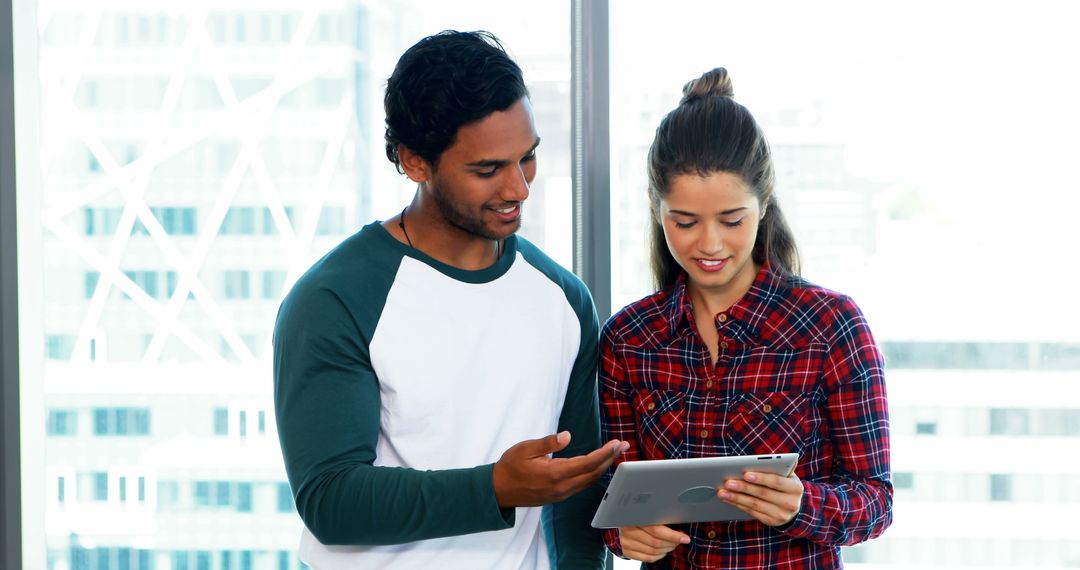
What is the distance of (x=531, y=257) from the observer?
1.51 metres

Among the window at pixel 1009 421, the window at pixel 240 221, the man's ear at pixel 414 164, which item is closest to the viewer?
the man's ear at pixel 414 164

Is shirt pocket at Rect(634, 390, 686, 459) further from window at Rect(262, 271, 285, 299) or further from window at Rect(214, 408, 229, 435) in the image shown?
window at Rect(214, 408, 229, 435)

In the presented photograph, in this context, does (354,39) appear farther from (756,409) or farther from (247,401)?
(756,409)

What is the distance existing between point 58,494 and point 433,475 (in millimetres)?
1283

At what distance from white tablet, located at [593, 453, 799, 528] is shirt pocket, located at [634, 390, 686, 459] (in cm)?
13

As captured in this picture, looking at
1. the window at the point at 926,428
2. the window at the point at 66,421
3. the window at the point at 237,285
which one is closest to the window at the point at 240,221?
the window at the point at 237,285

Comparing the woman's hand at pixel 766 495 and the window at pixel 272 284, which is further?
the window at pixel 272 284

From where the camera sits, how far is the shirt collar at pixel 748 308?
1370 mm

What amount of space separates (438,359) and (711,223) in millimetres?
449

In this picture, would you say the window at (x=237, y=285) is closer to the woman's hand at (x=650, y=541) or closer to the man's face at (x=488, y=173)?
the man's face at (x=488, y=173)

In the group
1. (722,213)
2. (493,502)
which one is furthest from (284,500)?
(722,213)

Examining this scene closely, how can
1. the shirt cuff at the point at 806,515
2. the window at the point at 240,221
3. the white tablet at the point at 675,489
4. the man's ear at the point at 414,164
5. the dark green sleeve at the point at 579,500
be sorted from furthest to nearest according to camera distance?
the window at the point at 240,221 → the dark green sleeve at the point at 579,500 → the man's ear at the point at 414,164 → the shirt cuff at the point at 806,515 → the white tablet at the point at 675,489

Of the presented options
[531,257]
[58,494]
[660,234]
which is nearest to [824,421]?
[660,234]

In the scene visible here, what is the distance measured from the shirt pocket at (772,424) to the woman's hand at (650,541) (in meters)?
0.16
